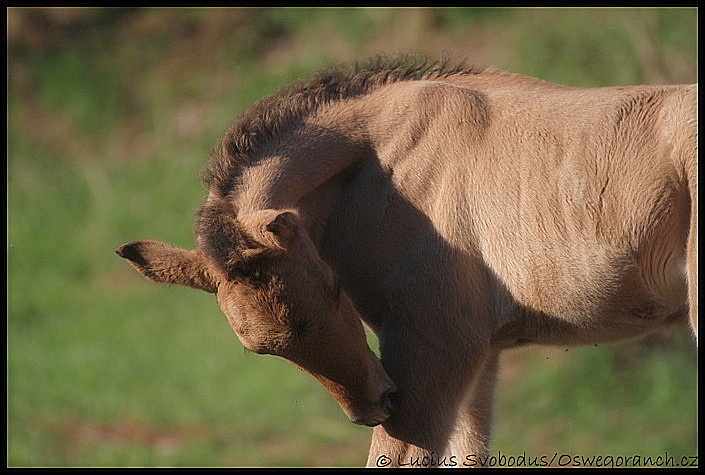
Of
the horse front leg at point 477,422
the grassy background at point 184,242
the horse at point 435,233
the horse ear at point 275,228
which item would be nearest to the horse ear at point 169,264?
the horse at point 435,233

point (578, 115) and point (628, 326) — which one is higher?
point (578, 115)

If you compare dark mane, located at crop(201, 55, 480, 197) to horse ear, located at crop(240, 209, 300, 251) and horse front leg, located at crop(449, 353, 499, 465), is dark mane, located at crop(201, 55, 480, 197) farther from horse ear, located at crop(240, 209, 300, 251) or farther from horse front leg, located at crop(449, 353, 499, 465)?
horse front leg, located at crop(449, 353, 499, 465)

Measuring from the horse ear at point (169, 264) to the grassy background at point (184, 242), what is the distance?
14.3ft

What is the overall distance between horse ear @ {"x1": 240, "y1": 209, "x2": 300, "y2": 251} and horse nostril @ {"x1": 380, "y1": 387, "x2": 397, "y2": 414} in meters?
0.75

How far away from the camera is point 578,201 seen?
4.22m

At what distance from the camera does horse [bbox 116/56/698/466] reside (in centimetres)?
409

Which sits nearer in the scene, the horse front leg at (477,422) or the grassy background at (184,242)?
the horse front leg at (477,422)

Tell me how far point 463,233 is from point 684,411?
520cm

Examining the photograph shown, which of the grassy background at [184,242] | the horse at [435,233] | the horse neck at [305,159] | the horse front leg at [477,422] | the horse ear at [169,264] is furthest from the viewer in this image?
the grassy background at [184,242]

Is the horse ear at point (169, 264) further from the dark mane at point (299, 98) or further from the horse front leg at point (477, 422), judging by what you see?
the horse front leg at point (477, 422)

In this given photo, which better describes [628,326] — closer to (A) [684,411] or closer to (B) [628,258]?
(B) [628,258]

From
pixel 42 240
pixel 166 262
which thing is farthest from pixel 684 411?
pixel 42 240

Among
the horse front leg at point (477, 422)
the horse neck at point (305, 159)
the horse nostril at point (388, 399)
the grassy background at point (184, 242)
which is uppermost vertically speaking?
the horse neck at point (305, 159)

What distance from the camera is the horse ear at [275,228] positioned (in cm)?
392
